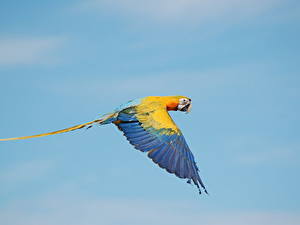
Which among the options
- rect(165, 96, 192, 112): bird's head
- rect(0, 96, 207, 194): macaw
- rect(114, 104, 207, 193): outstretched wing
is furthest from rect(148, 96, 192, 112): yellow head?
rect(114, 104, 207, 193): outstretched wing

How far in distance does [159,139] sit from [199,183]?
136 cm

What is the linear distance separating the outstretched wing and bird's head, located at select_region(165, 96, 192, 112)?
794 millimetres

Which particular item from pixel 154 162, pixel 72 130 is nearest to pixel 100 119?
pixel 72 130

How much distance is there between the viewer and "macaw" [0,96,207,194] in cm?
1042

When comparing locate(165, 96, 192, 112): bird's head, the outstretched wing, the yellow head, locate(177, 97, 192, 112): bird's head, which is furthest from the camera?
locate(177, 97, 192, 112): bird's head

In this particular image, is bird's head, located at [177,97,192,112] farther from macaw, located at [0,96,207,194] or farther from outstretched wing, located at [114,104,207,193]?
outstretched wing, located at [114,104,207,193]

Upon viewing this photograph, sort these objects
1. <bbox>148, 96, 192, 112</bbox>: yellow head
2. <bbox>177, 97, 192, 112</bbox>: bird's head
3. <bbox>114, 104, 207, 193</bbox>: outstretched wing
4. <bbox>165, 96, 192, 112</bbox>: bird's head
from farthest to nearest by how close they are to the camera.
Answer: <bbox>177, 97, 192, 112</bbox>: bird's head, <bbox>165, 96, 192, 112</bbox>: bird's head, <bbox>148, 96, 192, 112</bbox>: yellow head, <bbox>114, 104, 207, 193</bbox>: outstretched wing

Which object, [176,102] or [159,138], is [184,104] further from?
[159,138]

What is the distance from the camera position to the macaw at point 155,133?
10.4 meters

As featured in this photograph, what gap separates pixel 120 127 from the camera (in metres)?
11.2

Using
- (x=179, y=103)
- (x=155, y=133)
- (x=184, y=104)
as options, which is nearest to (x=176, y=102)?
(x=179, y=103)

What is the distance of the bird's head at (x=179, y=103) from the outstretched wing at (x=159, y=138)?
2.60 feet

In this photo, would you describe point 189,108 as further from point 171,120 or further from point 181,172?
point 181,172

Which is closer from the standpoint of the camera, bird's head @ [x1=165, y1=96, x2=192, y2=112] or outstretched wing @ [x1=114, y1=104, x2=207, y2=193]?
outstretched wing @ [x1=114, y1=104, x2=207, y2=193]
